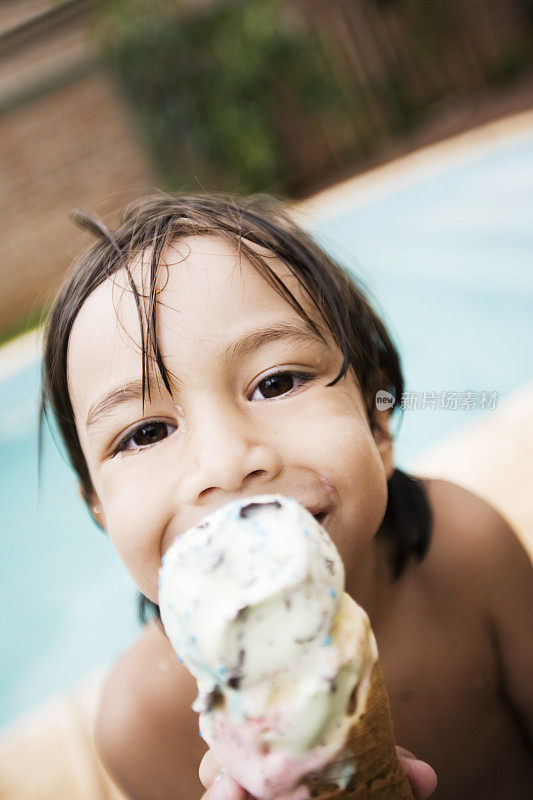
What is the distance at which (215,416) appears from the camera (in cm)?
112

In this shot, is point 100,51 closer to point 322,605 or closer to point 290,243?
point 290,243

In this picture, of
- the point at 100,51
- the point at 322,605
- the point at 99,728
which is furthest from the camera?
the point at 100,51

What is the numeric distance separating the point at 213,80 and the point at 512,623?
1089 cm

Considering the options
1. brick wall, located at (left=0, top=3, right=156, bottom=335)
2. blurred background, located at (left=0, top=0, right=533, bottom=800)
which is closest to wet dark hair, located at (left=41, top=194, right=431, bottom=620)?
blurred background, located at (left=0, top=0, right=533, bottom=800)

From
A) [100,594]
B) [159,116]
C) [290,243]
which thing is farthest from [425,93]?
[290,243]

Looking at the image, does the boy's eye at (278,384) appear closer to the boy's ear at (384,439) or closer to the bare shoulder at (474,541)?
the boy's ear at (384,439)

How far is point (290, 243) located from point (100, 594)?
508cm

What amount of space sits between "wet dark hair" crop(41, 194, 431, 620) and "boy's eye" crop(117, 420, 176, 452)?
73 mm

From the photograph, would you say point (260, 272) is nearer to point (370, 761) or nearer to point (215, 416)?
point (215, 416)

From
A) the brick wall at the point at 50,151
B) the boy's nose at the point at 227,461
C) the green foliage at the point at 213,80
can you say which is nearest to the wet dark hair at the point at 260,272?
the boy's nose at the point at 227,461

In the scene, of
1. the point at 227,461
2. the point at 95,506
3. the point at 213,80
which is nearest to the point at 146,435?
the point at 227,461

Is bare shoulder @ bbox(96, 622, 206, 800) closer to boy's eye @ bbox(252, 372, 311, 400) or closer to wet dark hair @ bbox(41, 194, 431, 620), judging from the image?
wet dark hair @ bbox(41, 194, 431, 620)

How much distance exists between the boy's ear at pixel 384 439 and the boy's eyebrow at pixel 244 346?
0.34 m

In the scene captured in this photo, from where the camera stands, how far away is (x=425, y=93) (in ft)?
45.2
